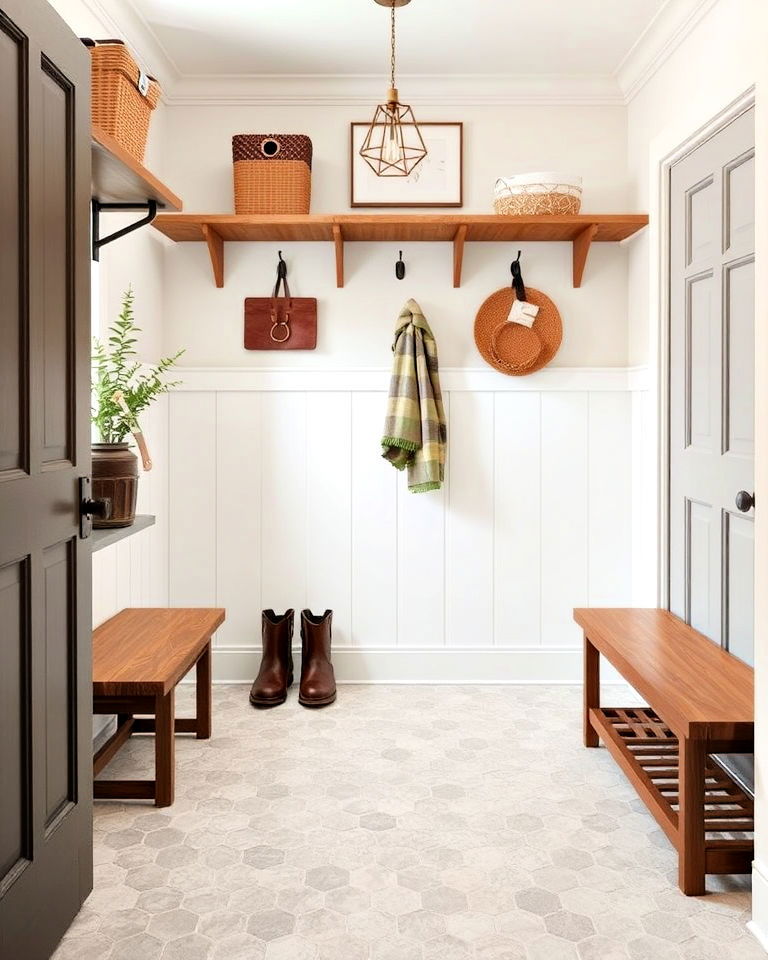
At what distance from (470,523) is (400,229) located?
1.18 meters

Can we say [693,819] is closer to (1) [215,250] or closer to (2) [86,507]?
(2) [86,507]

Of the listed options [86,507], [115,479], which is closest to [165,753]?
[115,479]

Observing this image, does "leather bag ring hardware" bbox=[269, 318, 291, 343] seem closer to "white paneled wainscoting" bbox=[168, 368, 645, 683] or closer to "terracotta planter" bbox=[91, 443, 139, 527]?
"white paneled wainscoting" bbox=[168, 368, 645, 683]

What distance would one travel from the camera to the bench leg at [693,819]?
1.88 meters

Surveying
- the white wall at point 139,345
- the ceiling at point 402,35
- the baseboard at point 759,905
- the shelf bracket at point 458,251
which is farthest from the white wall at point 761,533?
the white wall at point 139,345

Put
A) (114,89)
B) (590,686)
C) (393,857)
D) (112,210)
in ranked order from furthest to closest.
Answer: (590,686)
(112,210)
(114,89)
(393,857)

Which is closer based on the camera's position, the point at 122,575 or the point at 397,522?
the point at 122,575

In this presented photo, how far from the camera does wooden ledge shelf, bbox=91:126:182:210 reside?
2.02 m

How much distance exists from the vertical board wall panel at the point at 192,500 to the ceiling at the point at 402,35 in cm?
129

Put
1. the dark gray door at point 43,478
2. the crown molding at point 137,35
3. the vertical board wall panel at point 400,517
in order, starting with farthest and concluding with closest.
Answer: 1. the vertical board wall panel at point 400,517
2. the crown molding at point 137,35
3. the dark gray door at point 43,478

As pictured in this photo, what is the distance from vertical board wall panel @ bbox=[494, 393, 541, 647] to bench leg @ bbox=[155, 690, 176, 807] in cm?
157

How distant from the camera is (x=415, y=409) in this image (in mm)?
3326

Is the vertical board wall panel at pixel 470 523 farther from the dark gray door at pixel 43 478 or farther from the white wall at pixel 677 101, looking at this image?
the dark gray door at pixel 43 478

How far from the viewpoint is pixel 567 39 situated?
120 inches
